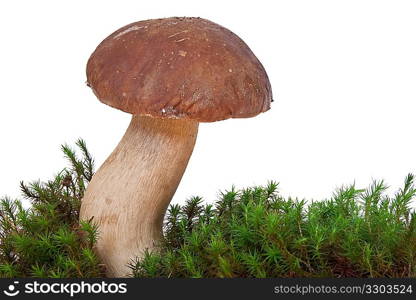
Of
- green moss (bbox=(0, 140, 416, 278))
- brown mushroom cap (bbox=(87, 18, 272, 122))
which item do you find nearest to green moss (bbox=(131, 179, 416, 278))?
green moss (bbox=(0, 140, 416, 278))

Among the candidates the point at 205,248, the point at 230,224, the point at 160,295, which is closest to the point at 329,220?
the point at 230,224

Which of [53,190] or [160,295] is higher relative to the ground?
[53,190]

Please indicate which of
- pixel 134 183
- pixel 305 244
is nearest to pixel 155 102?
pixel 134 183

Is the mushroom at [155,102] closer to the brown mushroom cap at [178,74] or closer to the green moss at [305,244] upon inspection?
the brown mushroom cap at [178,74]

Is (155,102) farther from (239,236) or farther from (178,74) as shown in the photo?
(239,236)

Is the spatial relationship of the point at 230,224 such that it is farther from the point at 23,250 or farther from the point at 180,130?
the point at 23,250

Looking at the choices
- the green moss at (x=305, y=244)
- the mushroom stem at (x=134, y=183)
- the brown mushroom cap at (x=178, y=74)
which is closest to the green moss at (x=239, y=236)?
the green moss at (x=305, y=244)

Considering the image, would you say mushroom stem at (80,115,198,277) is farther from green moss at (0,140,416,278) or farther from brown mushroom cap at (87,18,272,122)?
brown mushroom cap at (87,18,272,122)
